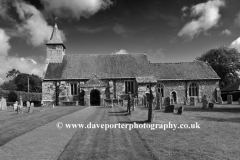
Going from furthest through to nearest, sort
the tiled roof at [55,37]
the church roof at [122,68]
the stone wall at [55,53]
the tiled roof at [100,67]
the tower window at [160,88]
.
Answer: the tiled roof at [55,37]
the stone wall at [55,53]
the tower window at [160,88]
the church roof at [122,68]
the tiled roof at [100,67]

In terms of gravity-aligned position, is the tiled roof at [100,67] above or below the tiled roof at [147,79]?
above

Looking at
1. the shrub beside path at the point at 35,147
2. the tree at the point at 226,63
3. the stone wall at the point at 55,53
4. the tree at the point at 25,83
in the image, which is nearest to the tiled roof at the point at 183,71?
the tree at the point at 226,63

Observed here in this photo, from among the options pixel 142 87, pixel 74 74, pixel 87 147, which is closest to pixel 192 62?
pixel 142 87

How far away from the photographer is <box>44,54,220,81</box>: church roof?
Answer: 3033 centimetres

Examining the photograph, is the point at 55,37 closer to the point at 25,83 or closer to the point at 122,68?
the point at 122,68

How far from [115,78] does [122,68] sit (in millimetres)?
2775

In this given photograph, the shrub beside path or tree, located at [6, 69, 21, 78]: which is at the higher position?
tree, located at [6, 69, 21, 78]

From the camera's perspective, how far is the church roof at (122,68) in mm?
30328

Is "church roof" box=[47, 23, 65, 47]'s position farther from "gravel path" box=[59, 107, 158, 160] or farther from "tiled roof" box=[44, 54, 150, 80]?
"gravel path" box=[59, 107, 158, 160]

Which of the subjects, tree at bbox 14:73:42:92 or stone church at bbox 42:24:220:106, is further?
tree at bbox 14:73:42:92

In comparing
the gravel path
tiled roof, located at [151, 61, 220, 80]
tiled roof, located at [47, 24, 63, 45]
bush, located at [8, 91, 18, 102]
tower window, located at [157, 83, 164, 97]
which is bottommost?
the gravel path

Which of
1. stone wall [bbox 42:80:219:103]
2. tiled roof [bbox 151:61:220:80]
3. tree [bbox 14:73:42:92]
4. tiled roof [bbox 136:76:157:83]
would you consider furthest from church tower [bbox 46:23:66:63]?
tree [bbox 14:73:42:92]

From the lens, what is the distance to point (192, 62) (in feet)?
113

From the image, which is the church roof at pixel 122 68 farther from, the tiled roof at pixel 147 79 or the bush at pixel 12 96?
the bush at pixel 12 96
